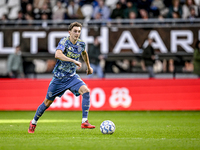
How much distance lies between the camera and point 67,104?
15805 mm

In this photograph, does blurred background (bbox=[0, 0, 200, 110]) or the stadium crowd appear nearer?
blurred background (bbox=[0, 0, 200, 110])

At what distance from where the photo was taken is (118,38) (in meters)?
18.2

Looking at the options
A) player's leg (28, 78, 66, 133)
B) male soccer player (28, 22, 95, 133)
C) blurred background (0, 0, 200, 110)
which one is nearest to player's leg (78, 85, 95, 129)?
male soccer player (28, 22, 95, 133)

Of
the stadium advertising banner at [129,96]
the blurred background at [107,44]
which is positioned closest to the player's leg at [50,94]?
the stadium advertising banner at [129,96]

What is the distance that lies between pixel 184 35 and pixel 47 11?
6851mm

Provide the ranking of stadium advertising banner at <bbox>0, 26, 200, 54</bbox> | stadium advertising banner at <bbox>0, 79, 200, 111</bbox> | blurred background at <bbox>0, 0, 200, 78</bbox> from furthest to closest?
stadium advertising banner at <bbox>0, 26, 200, 54</bbox>, blurred background at <bbox>0, 0, 200, 78</bbox>, stadium advertising banner at <bbox>0, 79, 200, 111</bbox>

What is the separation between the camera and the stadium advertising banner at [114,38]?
18.0 meters

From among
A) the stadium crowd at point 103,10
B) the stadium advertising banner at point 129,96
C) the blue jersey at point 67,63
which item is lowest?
the stadium advertising banner at point 129,96

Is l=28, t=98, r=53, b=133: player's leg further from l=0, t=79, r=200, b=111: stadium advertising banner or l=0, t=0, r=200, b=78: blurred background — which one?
l=0, t=0, r=200, b=78: blurred background

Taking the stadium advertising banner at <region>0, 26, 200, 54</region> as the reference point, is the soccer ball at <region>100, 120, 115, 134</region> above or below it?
below

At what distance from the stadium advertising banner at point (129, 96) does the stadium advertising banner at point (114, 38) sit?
8.90 feet

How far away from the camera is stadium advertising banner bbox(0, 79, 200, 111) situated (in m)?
15.5

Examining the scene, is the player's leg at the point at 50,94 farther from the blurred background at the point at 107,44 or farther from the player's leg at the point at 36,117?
the blurred background at the point at 107,44

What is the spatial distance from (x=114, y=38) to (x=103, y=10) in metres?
1.84
